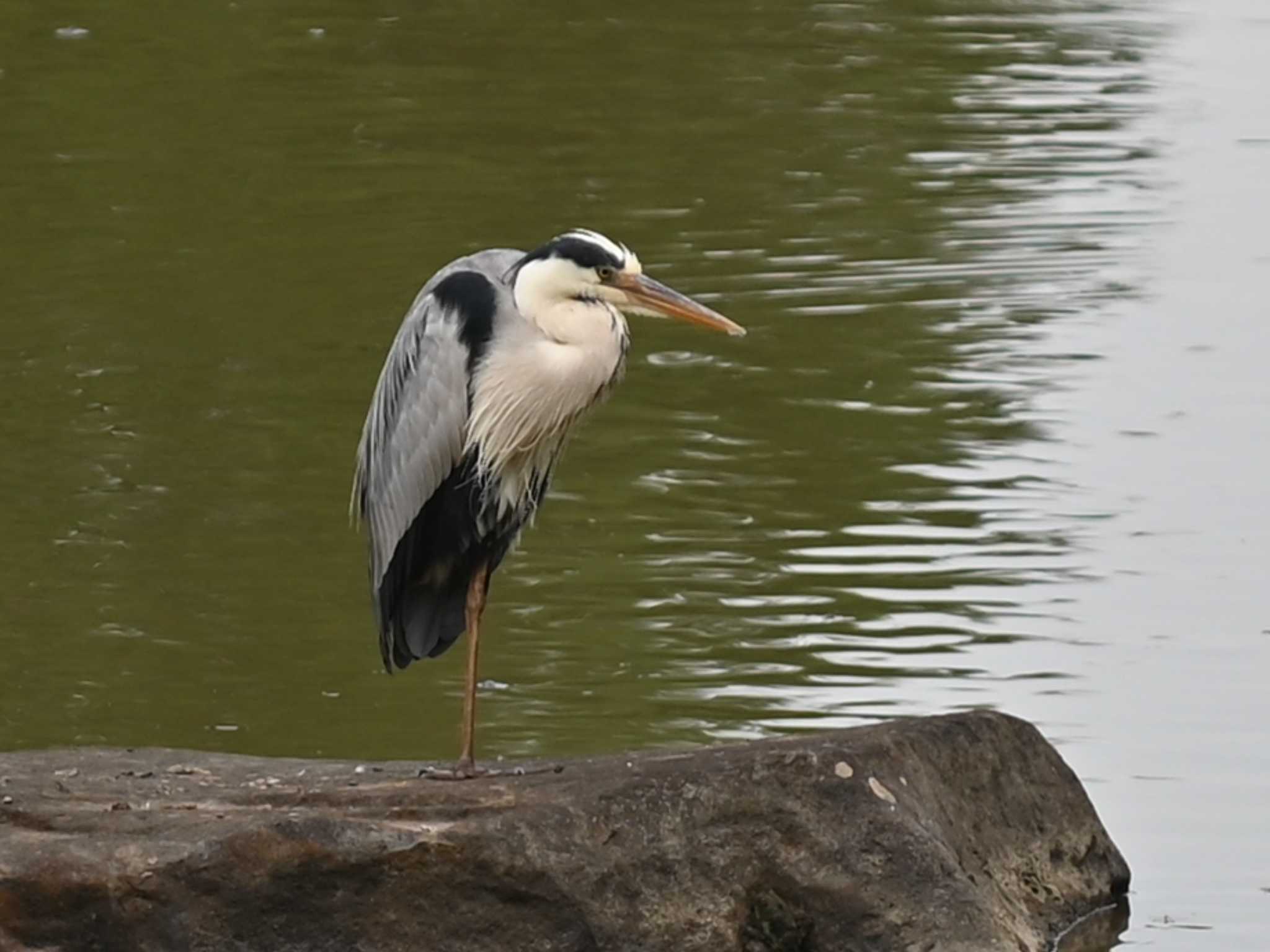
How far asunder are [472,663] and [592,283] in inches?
40.7

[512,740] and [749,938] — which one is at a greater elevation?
[749,938]

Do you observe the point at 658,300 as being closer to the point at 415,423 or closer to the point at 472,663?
the point at 415,423

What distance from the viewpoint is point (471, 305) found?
297 inches

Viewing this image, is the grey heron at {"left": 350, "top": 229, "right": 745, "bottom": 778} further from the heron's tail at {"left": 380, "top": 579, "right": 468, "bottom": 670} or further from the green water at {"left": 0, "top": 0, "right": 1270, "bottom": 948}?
the green water at {"left": 0, "top": 0, "right": 1270, "bottom": 948}

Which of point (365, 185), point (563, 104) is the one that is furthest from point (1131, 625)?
point (563, 104)

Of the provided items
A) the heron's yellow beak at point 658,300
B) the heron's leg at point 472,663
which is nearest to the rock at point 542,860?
the heron's leg at point 472,663

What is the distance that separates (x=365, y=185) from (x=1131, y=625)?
6.74 m

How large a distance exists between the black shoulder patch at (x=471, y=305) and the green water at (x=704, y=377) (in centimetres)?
196

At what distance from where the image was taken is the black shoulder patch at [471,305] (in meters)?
7.54

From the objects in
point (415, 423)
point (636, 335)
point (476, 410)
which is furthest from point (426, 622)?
point (636, 335)

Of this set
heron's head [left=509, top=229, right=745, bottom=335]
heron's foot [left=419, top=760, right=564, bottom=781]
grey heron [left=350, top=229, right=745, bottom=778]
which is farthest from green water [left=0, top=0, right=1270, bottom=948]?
heron's head [left=509, top=229, right=745, bottom=335]

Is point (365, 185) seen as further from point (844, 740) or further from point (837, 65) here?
point (844, 740)

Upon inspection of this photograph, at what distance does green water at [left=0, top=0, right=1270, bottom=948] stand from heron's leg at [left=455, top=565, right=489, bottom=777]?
1466 mm

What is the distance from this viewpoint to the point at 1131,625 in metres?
10.1
